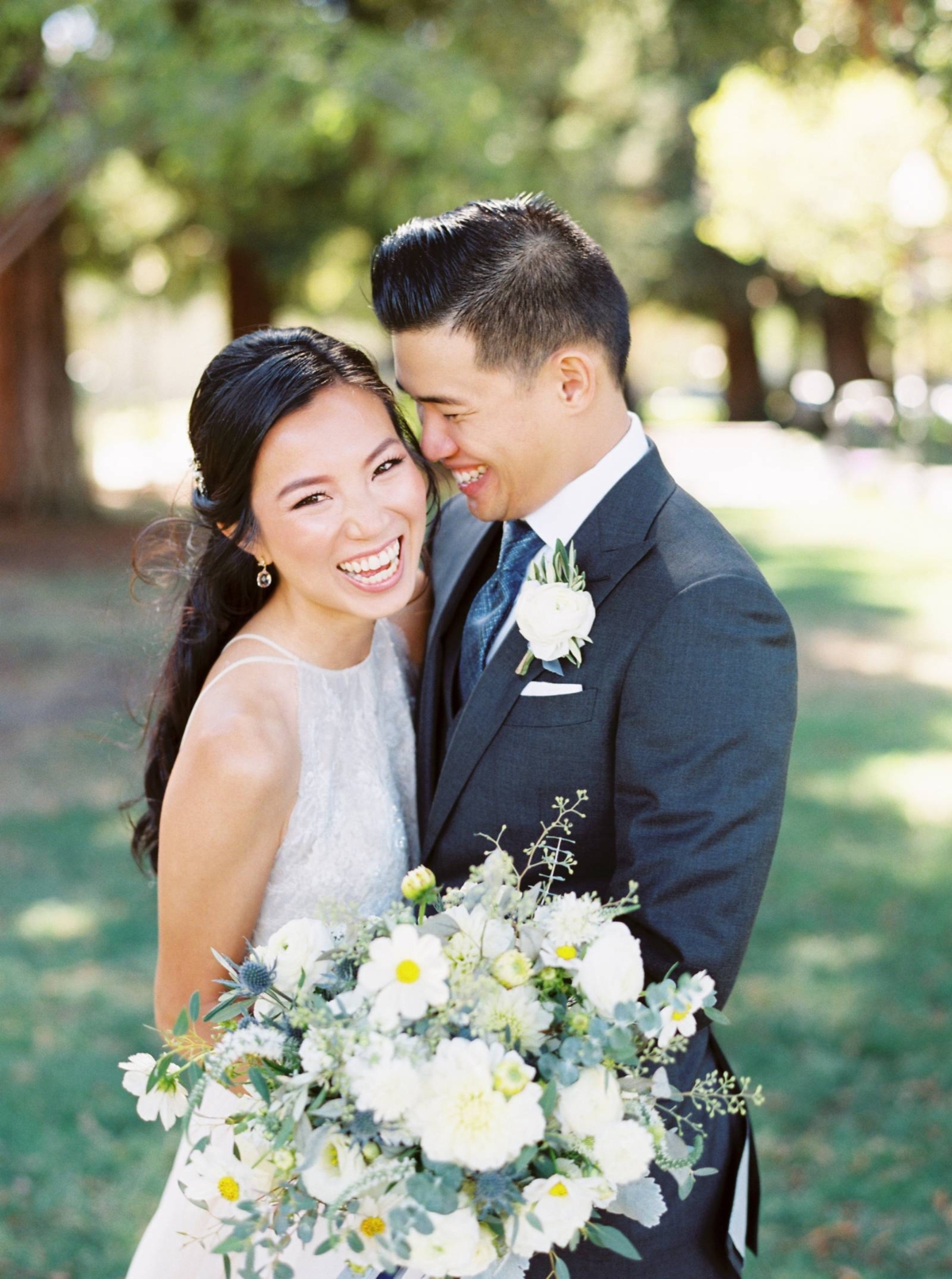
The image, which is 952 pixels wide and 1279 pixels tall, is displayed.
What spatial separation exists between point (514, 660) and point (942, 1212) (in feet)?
8.75

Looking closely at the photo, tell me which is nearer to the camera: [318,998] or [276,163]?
[318,998]

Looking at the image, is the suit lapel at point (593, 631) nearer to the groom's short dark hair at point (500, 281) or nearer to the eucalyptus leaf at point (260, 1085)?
the groom's short dark hair at point (500, 281)

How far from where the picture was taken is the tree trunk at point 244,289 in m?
18.3

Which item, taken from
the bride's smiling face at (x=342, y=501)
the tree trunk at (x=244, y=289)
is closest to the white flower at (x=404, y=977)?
the bride's smiling face at (x=342, y=501)

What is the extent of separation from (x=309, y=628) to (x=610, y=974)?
1.20 meters

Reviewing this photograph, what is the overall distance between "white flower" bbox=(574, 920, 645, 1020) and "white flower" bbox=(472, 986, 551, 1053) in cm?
7

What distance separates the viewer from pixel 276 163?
1015cm

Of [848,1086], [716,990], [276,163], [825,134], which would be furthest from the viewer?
[825,134]

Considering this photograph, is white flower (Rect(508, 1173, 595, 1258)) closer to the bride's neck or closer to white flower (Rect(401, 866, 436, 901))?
white flower (Rect(401, 866, 436, 901))

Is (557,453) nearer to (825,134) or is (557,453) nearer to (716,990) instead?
(716,990)

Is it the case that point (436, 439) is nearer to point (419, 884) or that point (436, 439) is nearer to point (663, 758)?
point (663, 758)

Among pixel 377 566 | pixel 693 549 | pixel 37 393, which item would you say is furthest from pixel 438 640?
pixel 37 393

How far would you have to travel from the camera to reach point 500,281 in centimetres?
247

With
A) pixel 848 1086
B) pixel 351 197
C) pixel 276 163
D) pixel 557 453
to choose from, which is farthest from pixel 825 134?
pixel 557 453
